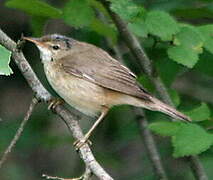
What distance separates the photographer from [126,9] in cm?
378

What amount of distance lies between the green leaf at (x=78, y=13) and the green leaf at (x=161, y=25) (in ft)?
1.35

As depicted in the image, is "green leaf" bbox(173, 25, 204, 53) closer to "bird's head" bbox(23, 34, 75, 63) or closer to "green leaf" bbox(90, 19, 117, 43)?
"green leaf" bbox(90, 19, 117, 43)

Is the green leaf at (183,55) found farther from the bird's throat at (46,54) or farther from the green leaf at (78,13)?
the bird's throat at (46,54)

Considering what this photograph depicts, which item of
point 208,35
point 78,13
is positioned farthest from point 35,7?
point 208,35

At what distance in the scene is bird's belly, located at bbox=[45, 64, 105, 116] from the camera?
4.16m

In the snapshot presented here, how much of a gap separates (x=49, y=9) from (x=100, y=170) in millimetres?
1460

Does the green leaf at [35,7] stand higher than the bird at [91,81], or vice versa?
the green leaf at [35,7]

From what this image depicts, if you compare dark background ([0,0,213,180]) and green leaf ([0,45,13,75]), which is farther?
dark background ([0,0,213,180])

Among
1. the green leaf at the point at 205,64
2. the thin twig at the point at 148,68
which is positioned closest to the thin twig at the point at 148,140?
the thin twig at the point at 148,68

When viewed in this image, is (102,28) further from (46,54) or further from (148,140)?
(148,140)

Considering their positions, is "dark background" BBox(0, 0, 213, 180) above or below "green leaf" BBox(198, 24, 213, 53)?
below

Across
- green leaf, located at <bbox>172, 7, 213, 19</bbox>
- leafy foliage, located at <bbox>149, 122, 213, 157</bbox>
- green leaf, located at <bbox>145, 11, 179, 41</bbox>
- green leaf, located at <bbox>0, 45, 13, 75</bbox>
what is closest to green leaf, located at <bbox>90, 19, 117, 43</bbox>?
green leaf, located at <bbox>172, 7, 213, 19</bbox>

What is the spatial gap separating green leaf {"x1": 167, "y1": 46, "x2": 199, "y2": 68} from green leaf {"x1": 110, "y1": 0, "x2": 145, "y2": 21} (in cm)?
32

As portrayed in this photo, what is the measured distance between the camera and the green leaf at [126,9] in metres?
3.75
